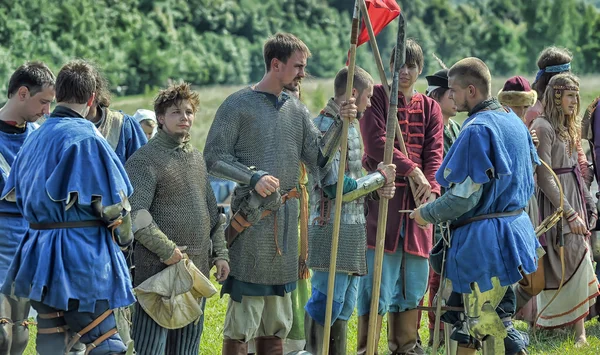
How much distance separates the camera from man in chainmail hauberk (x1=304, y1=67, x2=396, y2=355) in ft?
22.1

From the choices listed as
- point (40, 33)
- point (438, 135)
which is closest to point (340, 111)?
point (438, 135)

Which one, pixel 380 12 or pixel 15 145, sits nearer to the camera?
pixel 15 145

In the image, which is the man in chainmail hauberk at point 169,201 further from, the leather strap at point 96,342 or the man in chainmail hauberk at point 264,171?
the leather strap at point 96,342

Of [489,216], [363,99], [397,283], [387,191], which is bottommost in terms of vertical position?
[397,283]

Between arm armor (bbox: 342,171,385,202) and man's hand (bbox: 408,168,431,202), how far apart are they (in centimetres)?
65

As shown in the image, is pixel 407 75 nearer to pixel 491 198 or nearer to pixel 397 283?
pixel 397 283

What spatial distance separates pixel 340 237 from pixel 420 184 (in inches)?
30.2

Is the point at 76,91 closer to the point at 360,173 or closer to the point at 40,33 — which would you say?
the point at 360,173

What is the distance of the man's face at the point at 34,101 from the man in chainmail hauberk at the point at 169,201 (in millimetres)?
585

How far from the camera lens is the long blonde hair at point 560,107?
806 centimetres

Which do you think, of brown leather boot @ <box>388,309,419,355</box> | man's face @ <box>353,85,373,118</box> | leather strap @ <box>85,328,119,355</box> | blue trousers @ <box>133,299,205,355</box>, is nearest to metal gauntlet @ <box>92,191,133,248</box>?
leather strap @ <box>85,328,119,355</box>

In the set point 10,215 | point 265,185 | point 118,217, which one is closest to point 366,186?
point 265,185

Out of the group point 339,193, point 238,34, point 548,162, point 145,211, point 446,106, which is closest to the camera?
point 145,211

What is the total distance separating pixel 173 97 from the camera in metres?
6.13
